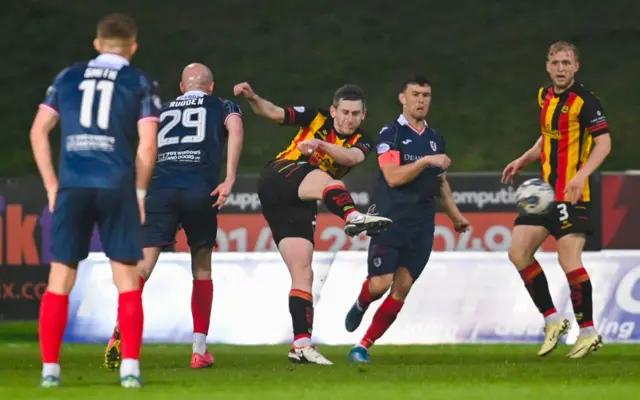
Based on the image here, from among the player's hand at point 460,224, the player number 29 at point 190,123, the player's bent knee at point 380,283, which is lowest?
the player's bent knee at point 380,283

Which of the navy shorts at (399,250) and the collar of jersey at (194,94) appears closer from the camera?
the collar of jersey at (194,94)

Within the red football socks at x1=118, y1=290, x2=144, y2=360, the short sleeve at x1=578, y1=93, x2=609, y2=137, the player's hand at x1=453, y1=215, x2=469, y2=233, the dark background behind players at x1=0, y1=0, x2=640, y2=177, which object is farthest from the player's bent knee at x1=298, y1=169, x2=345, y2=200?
the dark background behind players at x1=0, y1=0, x2=640, y2=177

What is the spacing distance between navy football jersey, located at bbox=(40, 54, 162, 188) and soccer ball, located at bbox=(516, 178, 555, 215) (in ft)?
12.5

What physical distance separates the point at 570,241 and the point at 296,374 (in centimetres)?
281

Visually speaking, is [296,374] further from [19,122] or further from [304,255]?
[19,122]

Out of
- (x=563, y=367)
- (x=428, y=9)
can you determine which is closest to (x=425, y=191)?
(x=563, y=367)

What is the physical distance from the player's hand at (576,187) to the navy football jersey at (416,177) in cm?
93

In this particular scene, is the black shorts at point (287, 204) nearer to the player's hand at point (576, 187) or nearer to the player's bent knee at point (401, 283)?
the player's bent knee at point (401, 283)

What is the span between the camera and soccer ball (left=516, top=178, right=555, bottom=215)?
9.66 metres

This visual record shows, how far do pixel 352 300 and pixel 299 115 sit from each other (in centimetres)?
364

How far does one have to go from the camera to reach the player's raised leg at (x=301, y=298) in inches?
352

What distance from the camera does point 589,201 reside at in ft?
32.2

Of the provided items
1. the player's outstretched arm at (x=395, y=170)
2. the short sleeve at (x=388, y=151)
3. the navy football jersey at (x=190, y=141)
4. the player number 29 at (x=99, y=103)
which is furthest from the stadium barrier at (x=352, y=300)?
the player number 29 at (x=99, y=103)

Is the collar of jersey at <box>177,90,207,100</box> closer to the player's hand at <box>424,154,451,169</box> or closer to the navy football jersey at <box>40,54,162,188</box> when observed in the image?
the player's hand at <box>424,154,451,169</box>
